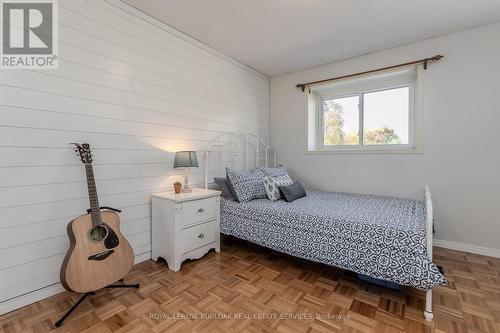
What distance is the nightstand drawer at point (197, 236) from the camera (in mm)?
2262

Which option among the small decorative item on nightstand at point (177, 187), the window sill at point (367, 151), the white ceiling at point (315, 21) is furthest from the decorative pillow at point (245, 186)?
the white ceiling at point (315, 21)

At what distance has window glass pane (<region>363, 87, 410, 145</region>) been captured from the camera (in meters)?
3.09

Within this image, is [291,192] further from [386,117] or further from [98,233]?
[98,233]

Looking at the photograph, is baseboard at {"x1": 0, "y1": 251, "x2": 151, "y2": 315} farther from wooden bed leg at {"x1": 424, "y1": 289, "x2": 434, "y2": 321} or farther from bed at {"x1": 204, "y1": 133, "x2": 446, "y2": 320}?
wooden bed leg at {"x1": 424, "y1": 289, "x2": 434, "y2": 321}

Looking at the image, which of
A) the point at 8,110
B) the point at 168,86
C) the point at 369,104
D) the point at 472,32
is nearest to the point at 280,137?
the point at 369,104

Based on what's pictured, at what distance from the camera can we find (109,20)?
2072mm

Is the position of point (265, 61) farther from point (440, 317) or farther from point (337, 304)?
point (440, 317)

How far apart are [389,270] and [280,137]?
2.70m

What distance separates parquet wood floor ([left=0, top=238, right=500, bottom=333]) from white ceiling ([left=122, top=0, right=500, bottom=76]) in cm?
248

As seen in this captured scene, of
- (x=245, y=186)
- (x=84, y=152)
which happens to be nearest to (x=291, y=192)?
(x=245, y=186)

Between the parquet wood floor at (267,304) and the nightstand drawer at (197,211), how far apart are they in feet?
1.49

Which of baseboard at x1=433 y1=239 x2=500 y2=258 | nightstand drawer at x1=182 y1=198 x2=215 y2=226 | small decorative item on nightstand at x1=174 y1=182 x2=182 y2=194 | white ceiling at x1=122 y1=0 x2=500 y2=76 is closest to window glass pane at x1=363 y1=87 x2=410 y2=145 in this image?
white ceiling at x1=122 y1=0 x2=500 y2=76

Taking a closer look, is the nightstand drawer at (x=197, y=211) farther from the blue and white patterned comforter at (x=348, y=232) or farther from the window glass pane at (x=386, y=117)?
the window glass pane at (x=386, y=117)

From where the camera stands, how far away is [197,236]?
2389 millimetres
